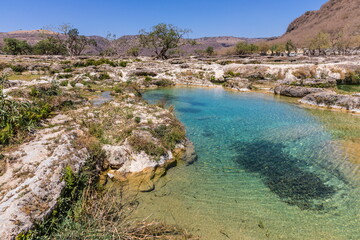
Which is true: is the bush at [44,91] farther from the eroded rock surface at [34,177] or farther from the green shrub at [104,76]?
the green shrub at [104,76]

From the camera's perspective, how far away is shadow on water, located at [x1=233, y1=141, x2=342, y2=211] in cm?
836

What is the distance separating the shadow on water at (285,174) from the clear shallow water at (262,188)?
4cm

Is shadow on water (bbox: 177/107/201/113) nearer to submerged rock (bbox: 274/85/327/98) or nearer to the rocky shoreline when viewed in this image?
the rocky shoreline

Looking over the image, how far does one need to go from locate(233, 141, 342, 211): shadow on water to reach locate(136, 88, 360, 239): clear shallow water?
40mm

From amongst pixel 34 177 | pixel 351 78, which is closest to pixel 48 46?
pixel 34 177

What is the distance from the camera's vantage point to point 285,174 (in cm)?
1008

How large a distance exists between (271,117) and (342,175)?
10.6 meters

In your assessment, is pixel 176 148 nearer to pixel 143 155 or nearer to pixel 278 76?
pixel 143 155

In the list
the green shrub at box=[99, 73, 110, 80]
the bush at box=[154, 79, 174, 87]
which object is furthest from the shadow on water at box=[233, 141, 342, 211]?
the green shrub at box=[99, 73, 110, 80]

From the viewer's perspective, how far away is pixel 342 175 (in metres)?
9.99

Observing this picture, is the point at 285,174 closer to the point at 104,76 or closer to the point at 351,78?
the point at 104,76

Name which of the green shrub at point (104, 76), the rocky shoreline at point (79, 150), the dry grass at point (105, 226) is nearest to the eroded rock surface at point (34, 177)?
the rocky shoreline at point (79, 150)

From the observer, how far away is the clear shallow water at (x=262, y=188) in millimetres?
6961

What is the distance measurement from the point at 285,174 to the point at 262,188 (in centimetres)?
195
